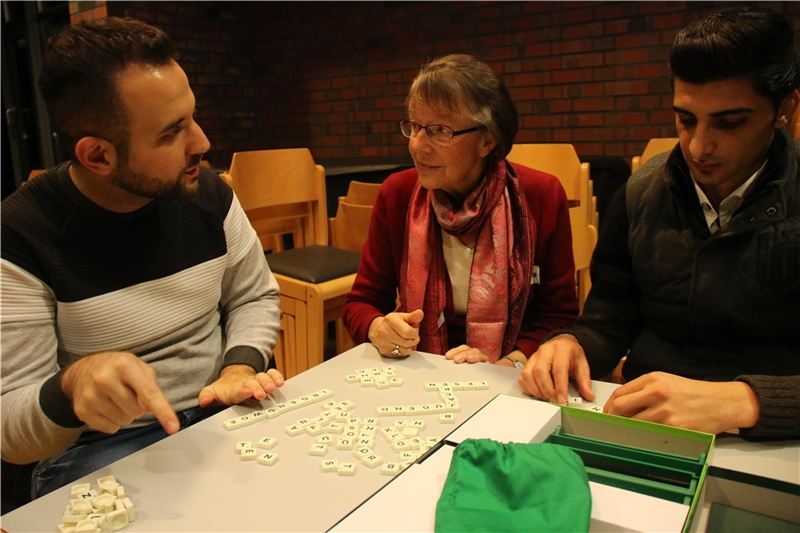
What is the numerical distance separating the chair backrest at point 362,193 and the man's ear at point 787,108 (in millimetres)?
2152

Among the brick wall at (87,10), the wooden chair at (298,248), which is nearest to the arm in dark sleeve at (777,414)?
the wooden chair at (298,248)

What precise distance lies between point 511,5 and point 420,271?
3960 millimetres

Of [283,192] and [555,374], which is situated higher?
[283,192]

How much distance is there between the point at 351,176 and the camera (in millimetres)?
4090

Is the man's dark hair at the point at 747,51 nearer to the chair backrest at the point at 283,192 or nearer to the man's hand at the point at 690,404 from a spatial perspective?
the man's hand at the point at 690,404

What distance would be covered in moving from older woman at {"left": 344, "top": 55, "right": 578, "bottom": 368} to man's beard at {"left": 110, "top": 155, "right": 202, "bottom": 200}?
629mm

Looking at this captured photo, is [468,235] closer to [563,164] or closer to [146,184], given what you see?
[146,184]

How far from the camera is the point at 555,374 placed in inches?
48.1

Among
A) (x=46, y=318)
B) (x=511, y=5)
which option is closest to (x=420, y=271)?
(x=46, y=318)

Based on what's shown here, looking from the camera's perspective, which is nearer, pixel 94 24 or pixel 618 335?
pixel 94 24

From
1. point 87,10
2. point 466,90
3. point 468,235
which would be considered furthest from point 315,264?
point 87,10

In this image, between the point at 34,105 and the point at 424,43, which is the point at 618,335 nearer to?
the point at 424,43

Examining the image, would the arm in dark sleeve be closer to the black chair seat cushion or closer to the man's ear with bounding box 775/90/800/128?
the man's ear with bounding box 775/90/800/128

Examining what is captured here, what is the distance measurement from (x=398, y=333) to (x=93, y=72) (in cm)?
86
